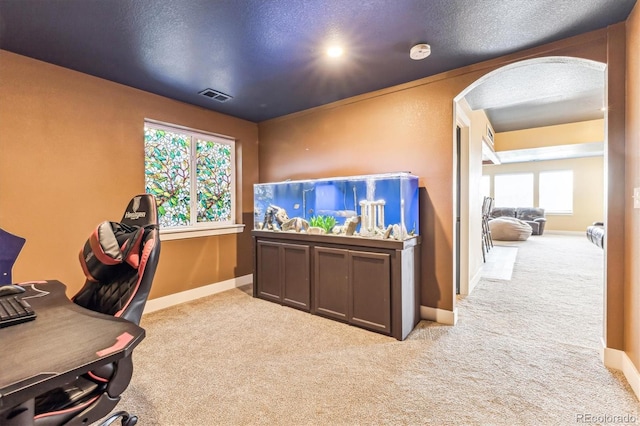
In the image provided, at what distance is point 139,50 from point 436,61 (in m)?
2.44

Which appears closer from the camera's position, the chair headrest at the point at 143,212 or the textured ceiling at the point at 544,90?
the chair headrest at the point at 143,212

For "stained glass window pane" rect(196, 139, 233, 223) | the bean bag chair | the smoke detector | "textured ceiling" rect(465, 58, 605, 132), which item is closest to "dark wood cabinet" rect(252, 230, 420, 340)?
→ "stained glass window pane" rect(196, 139, 233, 223)

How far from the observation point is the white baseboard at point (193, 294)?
322 centimetres

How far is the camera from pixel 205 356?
88.6 inches

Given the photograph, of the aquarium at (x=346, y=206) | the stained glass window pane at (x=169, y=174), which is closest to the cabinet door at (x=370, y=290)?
the aquarium at (x=346, y=206)

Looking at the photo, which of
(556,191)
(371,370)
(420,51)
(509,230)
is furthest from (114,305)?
(556,191)

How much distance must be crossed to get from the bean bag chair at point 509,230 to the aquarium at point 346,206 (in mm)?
6735

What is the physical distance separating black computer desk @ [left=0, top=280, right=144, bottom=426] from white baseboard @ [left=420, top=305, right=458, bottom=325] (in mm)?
2624

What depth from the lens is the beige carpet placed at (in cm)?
164

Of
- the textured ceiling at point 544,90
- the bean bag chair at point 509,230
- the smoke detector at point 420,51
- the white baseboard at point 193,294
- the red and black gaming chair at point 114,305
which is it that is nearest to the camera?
the red and black gaming chair at point 114,305

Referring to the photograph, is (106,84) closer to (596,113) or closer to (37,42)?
(37,42)

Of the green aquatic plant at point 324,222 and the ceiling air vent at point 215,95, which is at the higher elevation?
the ceiling air vent at point 215,95

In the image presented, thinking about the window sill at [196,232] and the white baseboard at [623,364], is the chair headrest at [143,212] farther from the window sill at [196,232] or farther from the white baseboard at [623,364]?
the white baseboard at [623,364]

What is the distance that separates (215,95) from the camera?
327 cm
